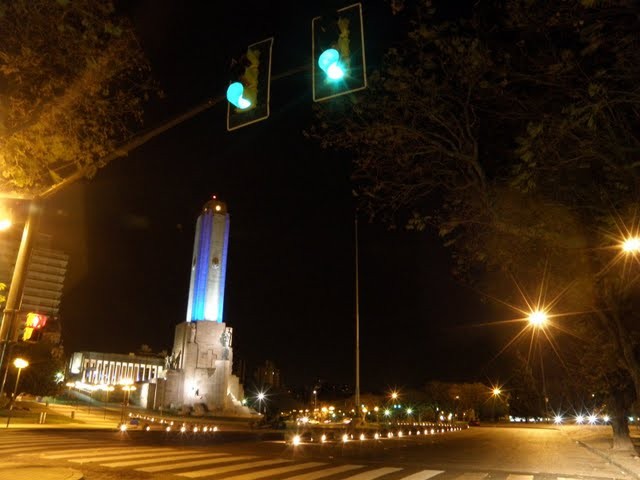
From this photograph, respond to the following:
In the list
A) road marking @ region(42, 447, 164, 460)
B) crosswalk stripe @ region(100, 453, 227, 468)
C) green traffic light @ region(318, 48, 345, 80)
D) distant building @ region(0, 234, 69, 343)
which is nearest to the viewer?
green traffic light @ region(318, 48, 345, 80)

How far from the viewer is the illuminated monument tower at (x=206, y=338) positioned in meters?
71.9

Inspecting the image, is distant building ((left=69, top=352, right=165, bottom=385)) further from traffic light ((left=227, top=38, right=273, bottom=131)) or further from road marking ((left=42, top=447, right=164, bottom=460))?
traffic light ((left=227, top=38, right=273, bottom=131))


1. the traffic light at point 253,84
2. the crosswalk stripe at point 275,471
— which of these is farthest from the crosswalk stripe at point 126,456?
the traffic light at point 253,84

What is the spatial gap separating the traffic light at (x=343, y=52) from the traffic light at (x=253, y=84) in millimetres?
734

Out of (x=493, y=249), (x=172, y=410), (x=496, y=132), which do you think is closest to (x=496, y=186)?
(x=496, y=132)

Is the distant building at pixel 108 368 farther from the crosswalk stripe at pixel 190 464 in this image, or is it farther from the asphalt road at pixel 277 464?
the crosswalk stripe at pixel 190 464

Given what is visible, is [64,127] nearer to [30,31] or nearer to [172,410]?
[30,31]

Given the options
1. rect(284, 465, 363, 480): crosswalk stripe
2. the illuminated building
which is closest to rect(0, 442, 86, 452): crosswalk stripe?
rect(284, 465, 363, 480): crosswalk stripe

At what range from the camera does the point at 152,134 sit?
762 cm

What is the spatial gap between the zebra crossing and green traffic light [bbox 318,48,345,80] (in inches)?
380

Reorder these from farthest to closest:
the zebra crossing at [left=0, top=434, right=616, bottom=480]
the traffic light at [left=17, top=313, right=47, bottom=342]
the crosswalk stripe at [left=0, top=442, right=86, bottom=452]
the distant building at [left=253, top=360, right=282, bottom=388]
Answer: the distant building at [left=253, top=360, right=282, bottom=388], the crosswalk stripe at [left=0, top=442, right=86, bottom=452], the zebra crossing at [left=0, top=434, right=616, bottom=480], the traffic light at [left=17, top=313, right=47, bottom=342]

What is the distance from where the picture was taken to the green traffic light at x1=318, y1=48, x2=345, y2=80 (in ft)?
19.2

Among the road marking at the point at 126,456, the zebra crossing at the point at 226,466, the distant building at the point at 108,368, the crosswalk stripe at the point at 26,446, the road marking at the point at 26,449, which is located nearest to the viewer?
the zebra crossing at the point at 226,466

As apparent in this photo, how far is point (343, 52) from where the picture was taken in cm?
589
